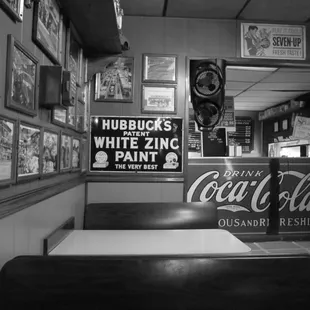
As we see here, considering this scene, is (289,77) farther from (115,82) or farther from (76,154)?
(76,154)

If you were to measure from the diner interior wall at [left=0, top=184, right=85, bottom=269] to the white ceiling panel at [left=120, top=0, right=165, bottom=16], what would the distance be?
7.20 feet

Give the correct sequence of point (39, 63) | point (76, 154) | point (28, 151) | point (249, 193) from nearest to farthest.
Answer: point (28, 151), point (39, 63), point (76, 154), point (249, 193)

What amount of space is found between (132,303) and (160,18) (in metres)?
3.51

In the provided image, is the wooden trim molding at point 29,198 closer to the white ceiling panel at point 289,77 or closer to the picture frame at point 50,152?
the picture frame at point 50,152

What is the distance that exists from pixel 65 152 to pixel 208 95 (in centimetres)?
174

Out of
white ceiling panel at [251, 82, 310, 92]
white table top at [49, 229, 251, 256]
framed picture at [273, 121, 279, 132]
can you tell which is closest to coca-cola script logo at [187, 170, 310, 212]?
white table top at [49, 229, 251, 256]

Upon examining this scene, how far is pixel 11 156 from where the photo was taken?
149cm

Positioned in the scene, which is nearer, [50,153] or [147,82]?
[50,153]

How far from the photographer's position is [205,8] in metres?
3.66

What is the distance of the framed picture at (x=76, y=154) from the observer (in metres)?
2.94

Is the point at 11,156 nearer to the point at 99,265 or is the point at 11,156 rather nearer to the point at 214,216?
the point at 99,265

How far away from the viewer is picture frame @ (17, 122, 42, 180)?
1.59 m

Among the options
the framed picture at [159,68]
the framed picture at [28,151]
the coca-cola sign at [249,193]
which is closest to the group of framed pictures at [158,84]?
the framed picture at [159,68]

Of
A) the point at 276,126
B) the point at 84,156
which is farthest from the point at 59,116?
the point at 276,126
